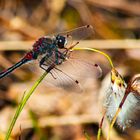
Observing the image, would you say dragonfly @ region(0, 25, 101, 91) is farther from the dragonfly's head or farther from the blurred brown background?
the blurred brown background

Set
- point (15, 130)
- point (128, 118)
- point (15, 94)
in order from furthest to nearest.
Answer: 1. point (15, 94)
2. point (15, 130)
3. point (128, 118)

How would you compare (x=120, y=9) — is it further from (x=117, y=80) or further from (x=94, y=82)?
(x=117, y=80)

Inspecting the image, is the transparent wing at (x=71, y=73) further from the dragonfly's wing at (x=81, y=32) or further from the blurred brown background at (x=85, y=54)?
the blurred brown background at (x=85, y=54)

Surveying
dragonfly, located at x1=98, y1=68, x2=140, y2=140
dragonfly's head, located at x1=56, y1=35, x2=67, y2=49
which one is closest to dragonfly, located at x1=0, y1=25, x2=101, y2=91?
dragonfly's head, located at x1=56, y1=35, x2=67, y2=49

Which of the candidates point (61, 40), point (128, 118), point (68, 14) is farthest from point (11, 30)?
point (128, 118)

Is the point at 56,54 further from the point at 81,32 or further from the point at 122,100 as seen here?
the point at 122,100

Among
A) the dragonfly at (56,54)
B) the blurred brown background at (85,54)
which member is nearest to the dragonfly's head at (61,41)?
the dragonfly at (56,54)
